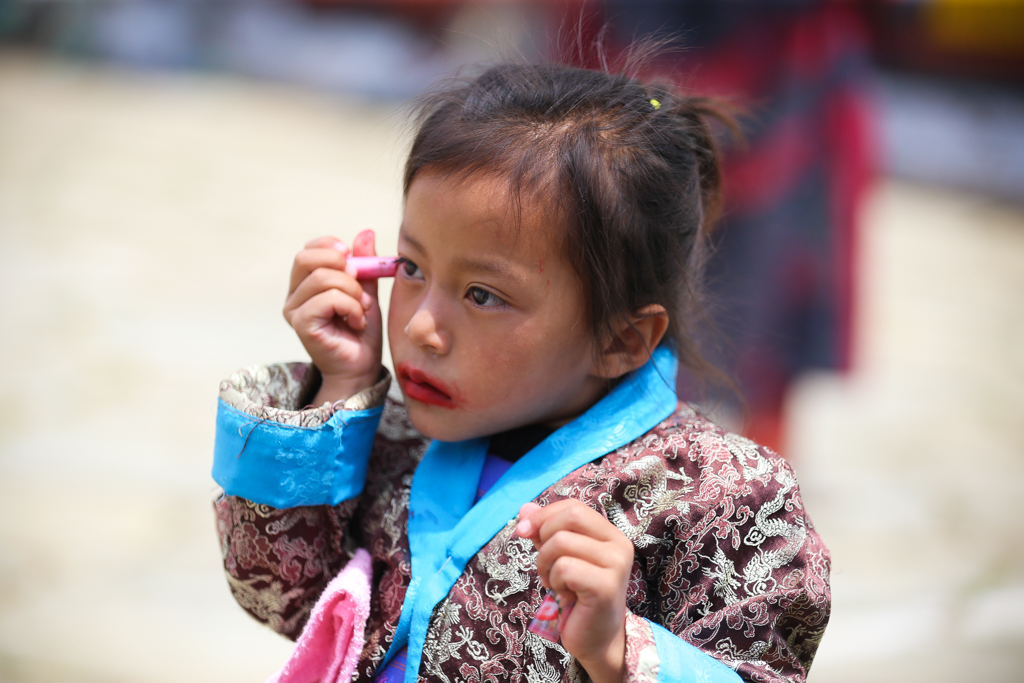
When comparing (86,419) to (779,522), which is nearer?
(779,522)

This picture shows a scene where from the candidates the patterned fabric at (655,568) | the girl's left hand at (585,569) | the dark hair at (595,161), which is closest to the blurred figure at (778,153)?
the dark hair at (595,161)

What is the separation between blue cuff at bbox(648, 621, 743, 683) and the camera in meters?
1.00

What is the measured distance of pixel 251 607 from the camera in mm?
1333

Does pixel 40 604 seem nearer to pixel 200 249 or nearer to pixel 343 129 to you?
pixel 200 249

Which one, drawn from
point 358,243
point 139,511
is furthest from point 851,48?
point 139,511

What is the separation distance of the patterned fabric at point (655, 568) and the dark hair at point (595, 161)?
216mm

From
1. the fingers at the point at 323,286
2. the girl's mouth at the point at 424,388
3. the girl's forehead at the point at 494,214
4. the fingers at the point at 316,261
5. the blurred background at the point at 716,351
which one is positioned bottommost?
the blurred background at the point at 716,351

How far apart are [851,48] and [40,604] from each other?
9.84 feet

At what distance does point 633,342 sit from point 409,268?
13.0 inches

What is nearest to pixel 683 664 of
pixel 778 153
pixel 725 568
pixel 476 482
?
pixel 725 568

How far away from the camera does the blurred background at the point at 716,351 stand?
2.66m

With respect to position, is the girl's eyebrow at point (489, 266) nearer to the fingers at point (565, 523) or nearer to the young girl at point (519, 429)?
the young girl at point (519, 429)

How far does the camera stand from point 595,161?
3.85ft

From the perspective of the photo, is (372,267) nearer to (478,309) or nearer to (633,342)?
(478,309)
